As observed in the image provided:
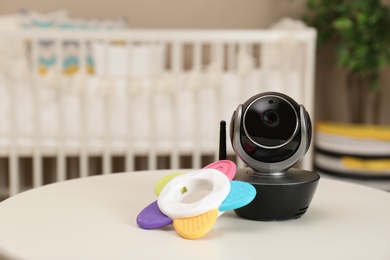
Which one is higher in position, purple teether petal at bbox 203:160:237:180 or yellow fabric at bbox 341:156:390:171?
purple teether petal at bbox 203:160:237:180

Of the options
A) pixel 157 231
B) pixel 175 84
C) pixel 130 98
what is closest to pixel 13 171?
pixel 130 98

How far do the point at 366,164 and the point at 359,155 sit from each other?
0.16 feet

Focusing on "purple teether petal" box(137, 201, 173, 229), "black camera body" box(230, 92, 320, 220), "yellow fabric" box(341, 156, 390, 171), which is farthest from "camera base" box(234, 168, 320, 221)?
"yellow fabric" box(341, 156, 390, 171)

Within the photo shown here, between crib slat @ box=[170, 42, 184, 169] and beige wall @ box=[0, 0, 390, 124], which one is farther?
beige wall @ box=[0, 0, 390, 124]

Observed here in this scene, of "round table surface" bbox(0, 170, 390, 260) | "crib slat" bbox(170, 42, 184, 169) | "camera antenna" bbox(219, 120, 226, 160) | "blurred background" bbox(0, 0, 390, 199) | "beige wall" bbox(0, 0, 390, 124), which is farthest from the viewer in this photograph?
"beige wall" bbox(0, 0, 390, 124)

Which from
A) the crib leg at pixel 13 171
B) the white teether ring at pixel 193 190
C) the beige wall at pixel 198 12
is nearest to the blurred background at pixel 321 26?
the beige wall at pixel 198 12

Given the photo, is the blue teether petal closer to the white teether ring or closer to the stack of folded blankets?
the white teether ring

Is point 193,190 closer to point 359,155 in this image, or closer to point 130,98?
point 130,98

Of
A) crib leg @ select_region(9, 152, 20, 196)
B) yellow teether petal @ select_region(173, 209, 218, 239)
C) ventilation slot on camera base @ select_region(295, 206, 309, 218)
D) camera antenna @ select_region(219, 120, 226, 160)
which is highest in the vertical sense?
camera antenna @ select_region(219, 120, 226, 160)

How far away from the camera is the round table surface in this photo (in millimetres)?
861

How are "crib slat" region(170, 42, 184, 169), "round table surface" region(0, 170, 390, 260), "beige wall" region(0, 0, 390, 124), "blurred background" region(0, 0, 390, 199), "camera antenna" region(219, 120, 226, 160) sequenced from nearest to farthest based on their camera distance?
"round table surface" region(0, 170, 390, 260) → "camera antenna" region(219, 120, 226, 160) → "crib slat" region(170, 42, 184, 169) → "blurred background" region(0, 0, 390, 199) → "beige wall" region(0, 0, 390, 124)

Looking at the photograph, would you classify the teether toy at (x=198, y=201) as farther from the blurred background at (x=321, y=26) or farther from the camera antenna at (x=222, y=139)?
the blurred background at (x=321, y=26)

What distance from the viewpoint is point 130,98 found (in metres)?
2.44

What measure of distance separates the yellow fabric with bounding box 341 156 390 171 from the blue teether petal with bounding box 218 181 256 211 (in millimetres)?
1945
